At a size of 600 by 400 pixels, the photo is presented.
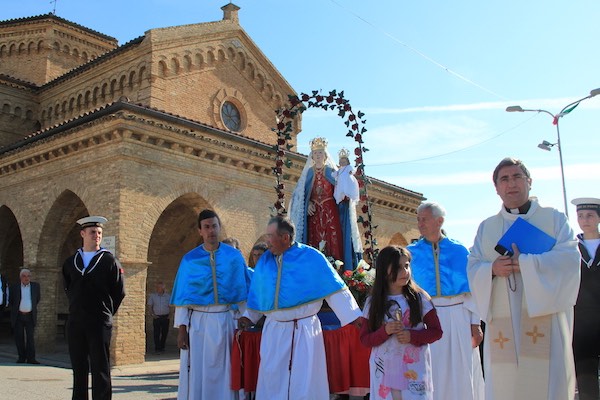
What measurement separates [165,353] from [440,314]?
12.4 meters

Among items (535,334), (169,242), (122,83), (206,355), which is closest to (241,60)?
(122,83)

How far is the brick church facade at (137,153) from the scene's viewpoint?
1408cm

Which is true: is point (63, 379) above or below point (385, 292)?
below

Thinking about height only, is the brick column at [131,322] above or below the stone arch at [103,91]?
below

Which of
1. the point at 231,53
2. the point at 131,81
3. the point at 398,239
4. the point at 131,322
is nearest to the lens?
the point at 131,322

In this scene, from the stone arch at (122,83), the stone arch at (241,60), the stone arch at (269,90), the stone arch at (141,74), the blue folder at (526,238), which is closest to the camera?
the blue folder at (526,238)

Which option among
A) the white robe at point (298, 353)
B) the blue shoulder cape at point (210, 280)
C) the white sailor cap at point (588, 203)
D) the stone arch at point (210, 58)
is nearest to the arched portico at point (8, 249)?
the stone arch at point (210, 58)

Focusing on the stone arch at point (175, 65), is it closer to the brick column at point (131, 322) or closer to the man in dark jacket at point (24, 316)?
the brick column at point (131, 322)

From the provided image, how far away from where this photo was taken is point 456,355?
17.6 feet

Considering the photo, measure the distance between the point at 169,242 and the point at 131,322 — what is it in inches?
213

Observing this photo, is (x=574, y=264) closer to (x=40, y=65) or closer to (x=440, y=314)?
(x=440, y=314)

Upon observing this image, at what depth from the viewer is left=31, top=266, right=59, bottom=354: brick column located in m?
15.8

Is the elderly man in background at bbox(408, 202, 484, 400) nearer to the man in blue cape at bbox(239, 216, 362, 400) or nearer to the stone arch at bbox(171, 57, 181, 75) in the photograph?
the man in blue cape at bbox(239, 216, 362, 400)

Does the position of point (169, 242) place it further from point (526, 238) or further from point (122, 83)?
point (526, 238)
